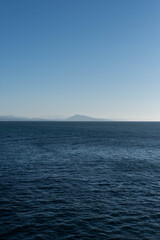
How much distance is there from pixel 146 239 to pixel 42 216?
12565 mm

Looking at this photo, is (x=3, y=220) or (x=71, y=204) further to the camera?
(x=71, y=204)

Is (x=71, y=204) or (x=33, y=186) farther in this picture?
(x=33, y=186)

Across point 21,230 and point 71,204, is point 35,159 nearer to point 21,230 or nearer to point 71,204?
point 71,204

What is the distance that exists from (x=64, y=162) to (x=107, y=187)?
21.6m

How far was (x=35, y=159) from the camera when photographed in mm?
60219

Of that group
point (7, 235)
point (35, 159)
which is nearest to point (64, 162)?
point (35, 159)

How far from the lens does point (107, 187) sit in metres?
37.4

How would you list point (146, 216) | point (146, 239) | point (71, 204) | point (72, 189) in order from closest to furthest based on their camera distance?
point (146, 239) → point (146, 216) → point (71, 204) → point (72, 189)

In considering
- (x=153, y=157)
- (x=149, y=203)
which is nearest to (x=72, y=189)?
(x=149, y=203)

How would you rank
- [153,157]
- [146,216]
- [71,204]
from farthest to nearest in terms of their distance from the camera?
[153,157], [71,204], [146,216]

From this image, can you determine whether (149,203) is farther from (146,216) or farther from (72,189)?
(72,189)

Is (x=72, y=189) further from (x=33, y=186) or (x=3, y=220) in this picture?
(x=3, y=220)

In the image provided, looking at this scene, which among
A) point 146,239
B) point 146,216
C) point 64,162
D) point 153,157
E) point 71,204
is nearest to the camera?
point 146,239

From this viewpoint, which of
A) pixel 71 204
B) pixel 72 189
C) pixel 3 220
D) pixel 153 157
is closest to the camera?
pixel 3 220
